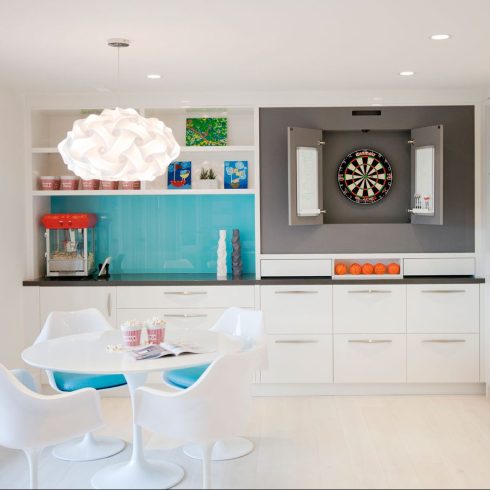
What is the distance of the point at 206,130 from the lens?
595 cm

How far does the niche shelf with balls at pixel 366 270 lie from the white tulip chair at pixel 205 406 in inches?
95.2

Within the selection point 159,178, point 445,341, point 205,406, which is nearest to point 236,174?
point 159,178

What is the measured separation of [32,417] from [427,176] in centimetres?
342

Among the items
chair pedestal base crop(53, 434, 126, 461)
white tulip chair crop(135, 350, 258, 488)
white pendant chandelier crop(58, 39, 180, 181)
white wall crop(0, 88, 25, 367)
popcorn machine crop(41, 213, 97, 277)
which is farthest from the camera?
popcorn machine crop(41, 213, 97, 277)

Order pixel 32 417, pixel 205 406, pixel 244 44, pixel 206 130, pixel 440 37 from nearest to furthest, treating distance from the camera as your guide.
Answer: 1. pixel 32 417
2. pixel 205 406
3. pixel 440 37
4. pixel 244 44
5. pixel 206 130

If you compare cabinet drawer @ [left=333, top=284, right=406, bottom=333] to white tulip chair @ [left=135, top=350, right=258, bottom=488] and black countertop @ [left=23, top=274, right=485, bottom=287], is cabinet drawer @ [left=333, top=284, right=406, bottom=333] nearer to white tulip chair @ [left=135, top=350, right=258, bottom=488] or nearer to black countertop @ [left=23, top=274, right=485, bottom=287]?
black countertop @ [left=23, top=274, right=485, bottom=287]

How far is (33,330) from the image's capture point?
561cm

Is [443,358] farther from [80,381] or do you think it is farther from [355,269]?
[80,381]

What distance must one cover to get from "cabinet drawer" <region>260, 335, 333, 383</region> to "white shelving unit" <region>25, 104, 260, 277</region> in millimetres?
713

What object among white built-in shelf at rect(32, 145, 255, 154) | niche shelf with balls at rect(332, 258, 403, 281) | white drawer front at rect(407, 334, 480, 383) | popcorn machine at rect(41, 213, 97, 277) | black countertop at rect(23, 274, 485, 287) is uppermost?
white built-in shelf at rect(32, 145, 255, 154)

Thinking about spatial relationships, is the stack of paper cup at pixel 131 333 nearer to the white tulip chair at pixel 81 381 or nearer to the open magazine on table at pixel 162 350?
the open magazine on table at pixel 162 350

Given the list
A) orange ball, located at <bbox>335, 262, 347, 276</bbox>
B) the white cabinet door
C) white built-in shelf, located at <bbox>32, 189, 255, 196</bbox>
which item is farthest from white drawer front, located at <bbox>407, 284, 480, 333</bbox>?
the white cabinet door

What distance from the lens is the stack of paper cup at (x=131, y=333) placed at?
3824mm

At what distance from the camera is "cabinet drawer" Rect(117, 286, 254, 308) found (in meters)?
5.56
